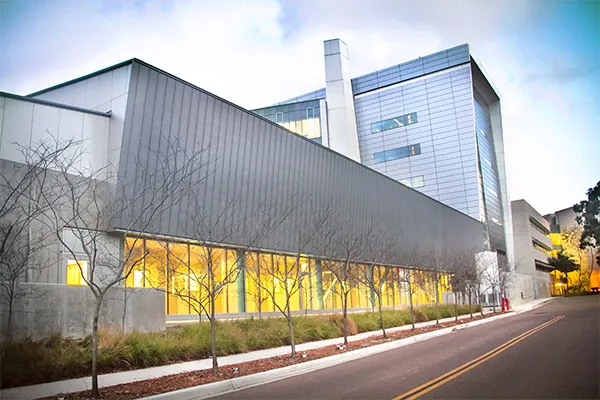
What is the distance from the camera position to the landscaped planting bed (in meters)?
11.8

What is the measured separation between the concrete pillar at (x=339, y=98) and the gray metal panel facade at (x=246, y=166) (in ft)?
66.9

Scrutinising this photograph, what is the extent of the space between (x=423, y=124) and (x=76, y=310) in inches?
2432

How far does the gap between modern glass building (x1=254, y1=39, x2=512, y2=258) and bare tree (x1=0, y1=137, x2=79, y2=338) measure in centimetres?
4560

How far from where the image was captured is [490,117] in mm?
81250

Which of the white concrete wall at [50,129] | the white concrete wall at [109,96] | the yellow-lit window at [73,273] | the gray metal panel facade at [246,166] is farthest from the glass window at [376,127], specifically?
the yellow-lit window at [73,273]

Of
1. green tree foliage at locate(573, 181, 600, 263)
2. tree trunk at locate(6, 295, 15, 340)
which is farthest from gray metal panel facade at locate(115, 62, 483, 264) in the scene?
→ green tree foliage at locate(573, 181, 600, 263)

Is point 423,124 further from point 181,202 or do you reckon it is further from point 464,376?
point 464,376

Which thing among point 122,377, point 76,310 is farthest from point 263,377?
point 76,310

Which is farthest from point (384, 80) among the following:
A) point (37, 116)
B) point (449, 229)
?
point (37, 116)

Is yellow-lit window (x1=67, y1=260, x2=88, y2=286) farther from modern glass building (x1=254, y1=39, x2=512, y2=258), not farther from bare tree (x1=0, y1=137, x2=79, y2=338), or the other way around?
modern glass building (x1=254, y1=39, x2=512, y2=258)

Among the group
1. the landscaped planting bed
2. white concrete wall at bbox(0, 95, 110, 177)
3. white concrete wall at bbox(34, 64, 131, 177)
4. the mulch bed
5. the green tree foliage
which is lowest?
the mulch bed

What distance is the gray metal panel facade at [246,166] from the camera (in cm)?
2223

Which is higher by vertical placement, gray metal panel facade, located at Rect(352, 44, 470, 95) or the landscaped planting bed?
gray metal panel facade, located at Rect(352, 44, 470, 95)

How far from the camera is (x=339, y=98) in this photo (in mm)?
66312
